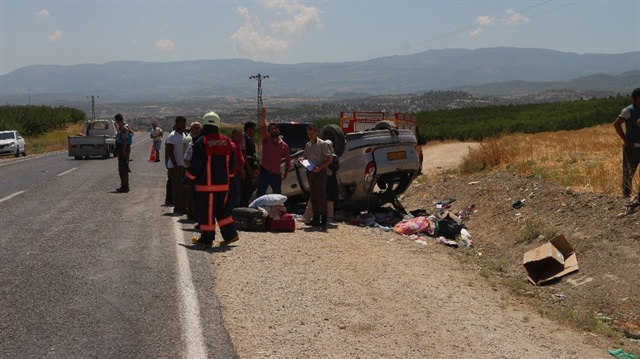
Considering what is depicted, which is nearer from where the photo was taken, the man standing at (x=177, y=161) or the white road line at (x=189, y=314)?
the white road line at (x=189, y=314)

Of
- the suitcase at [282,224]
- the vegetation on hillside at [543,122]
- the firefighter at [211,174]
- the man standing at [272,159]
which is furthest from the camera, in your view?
the vegetation on hillside at [543,122]

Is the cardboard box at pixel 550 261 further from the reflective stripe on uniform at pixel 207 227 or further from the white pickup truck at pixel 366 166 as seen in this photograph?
the reflective stripe on uniform at pixel 207 227

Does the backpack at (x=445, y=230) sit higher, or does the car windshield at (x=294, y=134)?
the car windshield at (x=294, y=134)

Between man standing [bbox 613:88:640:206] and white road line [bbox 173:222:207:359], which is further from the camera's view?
man standing [bbox 613:88:640:206]

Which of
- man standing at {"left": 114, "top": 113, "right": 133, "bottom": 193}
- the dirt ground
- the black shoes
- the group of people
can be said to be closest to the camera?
the dirt ground

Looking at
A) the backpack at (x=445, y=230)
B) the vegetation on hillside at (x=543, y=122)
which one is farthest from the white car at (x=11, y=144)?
the backpack at (x=445, y=230)

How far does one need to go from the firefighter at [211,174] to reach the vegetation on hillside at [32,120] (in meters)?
55.9

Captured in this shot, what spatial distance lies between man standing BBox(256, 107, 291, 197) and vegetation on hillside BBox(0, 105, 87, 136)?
52706 mm

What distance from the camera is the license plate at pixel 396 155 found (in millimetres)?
14898

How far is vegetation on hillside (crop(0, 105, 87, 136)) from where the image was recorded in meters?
68.7

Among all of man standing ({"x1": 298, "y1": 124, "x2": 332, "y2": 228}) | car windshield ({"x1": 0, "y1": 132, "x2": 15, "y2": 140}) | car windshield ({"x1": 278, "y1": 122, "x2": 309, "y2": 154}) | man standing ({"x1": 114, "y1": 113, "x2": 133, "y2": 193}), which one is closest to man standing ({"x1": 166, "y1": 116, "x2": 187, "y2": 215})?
man standing ({"x1": 298, "y1": 124, "x2": 332, "y2": 228})

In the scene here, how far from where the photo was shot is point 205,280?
27.4ft

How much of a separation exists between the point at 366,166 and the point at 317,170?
1757mm

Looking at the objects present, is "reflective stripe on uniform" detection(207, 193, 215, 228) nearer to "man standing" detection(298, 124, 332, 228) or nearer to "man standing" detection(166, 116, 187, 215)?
"man standing" detection(298, 124, 332, 228)
